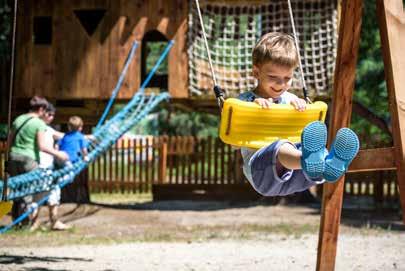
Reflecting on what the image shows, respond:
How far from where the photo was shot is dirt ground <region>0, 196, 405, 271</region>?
7.63 m

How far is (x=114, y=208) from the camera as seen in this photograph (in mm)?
14500

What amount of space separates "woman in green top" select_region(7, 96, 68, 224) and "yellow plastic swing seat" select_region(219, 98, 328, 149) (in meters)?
5.21

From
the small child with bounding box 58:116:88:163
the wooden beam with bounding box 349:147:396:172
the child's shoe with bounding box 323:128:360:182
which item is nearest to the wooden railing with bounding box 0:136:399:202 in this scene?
the small child with bounding box 58:116:88:163

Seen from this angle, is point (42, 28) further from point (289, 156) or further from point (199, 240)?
point (289, 156)

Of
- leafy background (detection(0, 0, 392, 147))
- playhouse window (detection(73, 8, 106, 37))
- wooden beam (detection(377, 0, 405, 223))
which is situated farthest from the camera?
leafy background (detection(0, 0, 392, 147))

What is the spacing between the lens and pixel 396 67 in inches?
187

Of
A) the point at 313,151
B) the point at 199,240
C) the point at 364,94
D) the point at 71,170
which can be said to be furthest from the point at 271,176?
the point at 364,94

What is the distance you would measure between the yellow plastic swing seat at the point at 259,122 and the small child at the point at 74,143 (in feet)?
21.3

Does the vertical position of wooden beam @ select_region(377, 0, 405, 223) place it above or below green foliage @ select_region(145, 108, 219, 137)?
above

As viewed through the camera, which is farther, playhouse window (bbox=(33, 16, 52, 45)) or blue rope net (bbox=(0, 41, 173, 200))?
playhouse window (bbox=(33, 16, 52, 45))

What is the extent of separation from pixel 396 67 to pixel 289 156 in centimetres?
104

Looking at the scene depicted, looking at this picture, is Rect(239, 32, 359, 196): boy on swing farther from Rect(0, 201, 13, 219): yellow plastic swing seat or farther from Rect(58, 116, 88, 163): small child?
Rect(58, 116, 88, 163): small child

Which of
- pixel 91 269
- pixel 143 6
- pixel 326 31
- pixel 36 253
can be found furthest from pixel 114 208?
pixel 91 269

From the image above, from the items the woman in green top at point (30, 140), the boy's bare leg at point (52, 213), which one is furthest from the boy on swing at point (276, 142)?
the boy's bare leg at point (52, 213)
